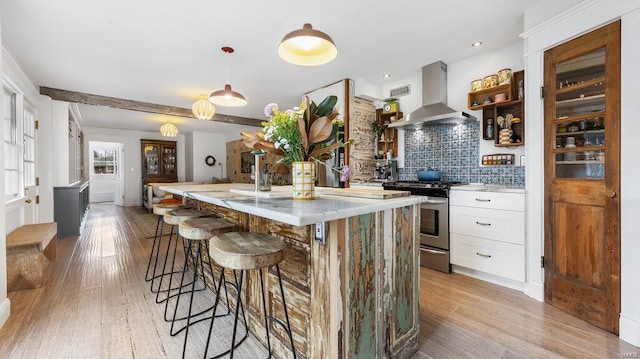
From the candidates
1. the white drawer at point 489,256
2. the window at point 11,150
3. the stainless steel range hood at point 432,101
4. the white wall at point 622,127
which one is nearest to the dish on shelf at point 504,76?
the stainless steel range hood at point 432,101

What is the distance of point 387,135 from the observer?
4.29 metres

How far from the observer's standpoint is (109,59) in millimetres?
3336

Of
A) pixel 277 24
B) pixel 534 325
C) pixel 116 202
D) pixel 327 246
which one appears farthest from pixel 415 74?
pixel 116 202

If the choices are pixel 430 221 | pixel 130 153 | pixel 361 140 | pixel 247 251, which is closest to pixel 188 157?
pixel 130 153

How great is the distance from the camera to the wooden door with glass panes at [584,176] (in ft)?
6.05

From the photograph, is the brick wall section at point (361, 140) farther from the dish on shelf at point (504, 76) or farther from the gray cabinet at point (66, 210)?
the gray cabinet at point (66, 210)

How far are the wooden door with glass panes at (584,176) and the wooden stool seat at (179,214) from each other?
9.47ft

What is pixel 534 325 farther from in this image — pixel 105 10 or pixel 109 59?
pixel 109 59

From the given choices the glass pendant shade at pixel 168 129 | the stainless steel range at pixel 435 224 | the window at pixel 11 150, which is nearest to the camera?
the stainless steel range at pixel 435 224

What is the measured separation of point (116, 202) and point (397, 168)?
29.8 ft

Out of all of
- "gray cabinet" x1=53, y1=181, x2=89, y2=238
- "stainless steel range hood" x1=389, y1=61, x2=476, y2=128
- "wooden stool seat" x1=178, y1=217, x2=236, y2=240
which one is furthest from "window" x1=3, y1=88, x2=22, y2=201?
"stainless steel range hood" x1=389, y1=61, x2=476, y2=128

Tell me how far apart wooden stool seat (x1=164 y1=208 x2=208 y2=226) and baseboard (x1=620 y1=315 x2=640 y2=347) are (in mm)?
3058

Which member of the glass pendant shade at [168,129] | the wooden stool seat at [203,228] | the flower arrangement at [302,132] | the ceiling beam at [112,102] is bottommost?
the wooden stool seat at [203,228]

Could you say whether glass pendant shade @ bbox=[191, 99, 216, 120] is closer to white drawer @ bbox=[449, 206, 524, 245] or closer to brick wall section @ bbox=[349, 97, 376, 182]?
brick wall section @ bbox=[349, 97, 376, 182]
